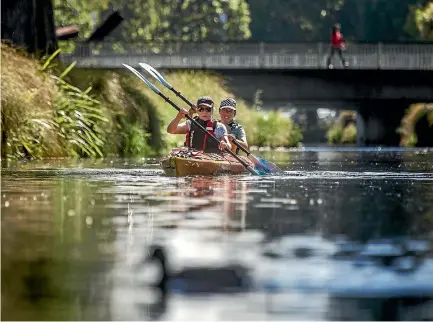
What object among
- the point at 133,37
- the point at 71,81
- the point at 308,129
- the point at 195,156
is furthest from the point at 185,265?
the point at 308,129

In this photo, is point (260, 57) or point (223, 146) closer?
point (223, 146)

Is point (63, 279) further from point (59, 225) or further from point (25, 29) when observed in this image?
point (25, 29)

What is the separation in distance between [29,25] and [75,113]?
17.6ft

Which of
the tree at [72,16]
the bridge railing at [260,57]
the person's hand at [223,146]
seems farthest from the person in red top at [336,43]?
the person's hand at [223,146]

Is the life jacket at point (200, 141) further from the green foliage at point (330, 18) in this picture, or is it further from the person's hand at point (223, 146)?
the green foliage at point (330, 18)

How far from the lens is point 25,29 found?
3553 centimetres

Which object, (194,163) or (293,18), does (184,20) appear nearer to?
(293,18)

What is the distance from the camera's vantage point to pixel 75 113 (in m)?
31.1

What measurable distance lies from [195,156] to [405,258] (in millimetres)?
12257

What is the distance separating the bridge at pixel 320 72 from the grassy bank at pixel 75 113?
18765 millimetres

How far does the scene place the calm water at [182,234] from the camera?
737 centimetres

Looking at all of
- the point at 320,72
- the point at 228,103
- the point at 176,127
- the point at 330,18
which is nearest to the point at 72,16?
the point at 320,72

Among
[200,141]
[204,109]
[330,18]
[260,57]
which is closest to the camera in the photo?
[204,109]

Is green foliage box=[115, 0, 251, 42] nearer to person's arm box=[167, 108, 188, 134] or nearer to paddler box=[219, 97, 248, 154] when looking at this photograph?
paddler box=[219, 97, 248, 154]
